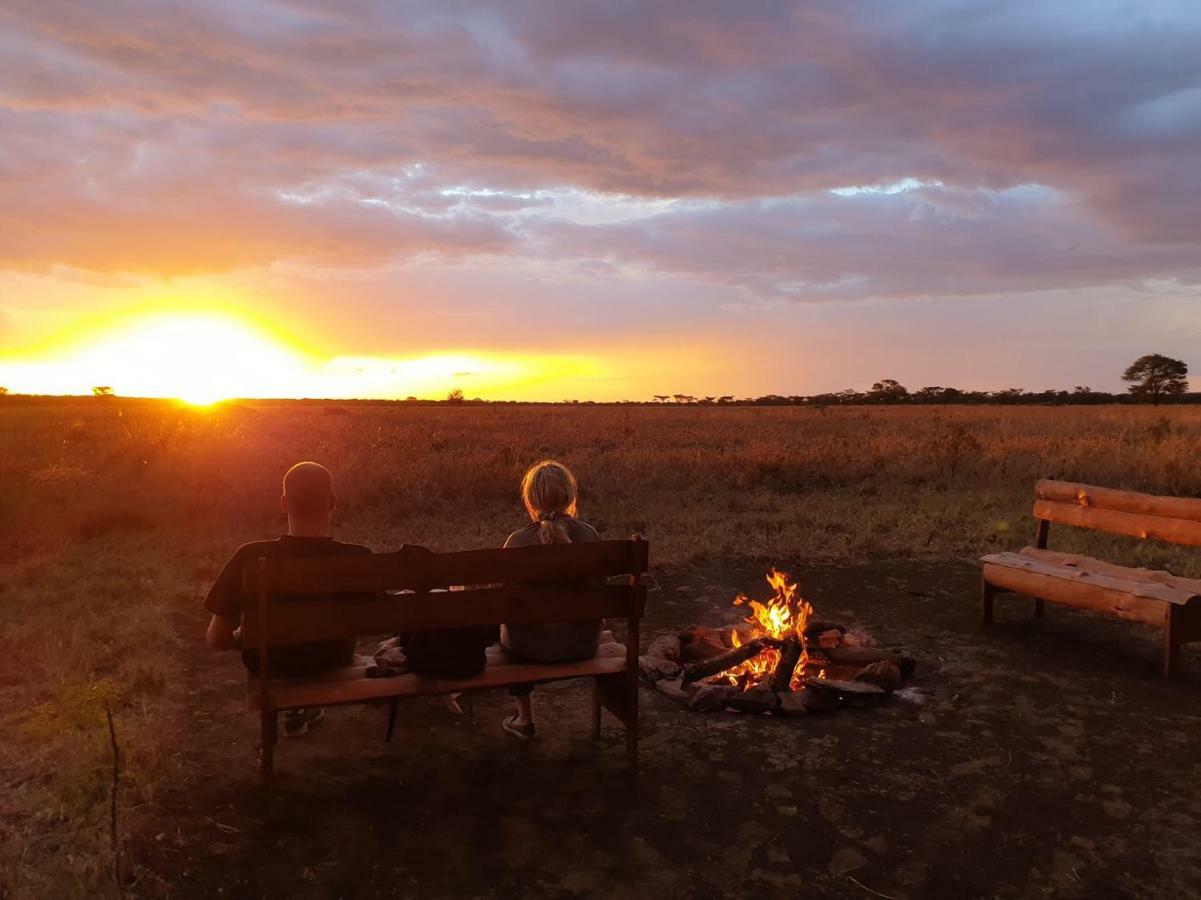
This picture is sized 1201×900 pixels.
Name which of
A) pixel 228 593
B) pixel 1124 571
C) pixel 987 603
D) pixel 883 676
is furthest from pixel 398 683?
pixel 1124 571

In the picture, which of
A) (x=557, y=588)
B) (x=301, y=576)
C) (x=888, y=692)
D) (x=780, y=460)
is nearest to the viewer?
(x=301, y=576)

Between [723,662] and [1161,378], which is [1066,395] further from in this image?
[723,662]

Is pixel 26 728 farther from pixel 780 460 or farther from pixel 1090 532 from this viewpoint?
pixel 780 460

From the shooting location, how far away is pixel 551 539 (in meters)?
4.53

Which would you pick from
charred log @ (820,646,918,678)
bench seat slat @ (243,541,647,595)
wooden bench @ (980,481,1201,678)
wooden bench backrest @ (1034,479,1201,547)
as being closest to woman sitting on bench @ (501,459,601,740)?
bench seat slat @ (243,541,647,595)

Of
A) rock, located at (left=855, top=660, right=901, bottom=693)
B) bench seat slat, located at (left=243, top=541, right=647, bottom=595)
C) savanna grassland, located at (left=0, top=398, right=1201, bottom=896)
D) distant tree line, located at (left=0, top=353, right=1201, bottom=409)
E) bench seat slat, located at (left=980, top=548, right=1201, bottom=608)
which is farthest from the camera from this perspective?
distant tree line, located at (left=0, top=353, right=1201, bottom=409)

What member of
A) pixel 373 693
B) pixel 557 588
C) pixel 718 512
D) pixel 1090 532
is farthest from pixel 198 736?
pixel 1090 532

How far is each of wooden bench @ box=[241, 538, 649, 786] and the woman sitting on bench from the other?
0.08 meters

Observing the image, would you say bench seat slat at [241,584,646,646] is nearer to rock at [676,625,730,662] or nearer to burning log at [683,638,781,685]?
burning log at [683,638,781,685]

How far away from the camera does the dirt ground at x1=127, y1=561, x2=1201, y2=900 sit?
3.49 m

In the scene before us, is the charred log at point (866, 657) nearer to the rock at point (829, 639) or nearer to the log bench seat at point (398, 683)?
the rock at point (829, 639)

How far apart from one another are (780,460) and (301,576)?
46.4 feet

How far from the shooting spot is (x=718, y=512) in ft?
41.1

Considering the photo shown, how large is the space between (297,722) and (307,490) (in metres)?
1.55
